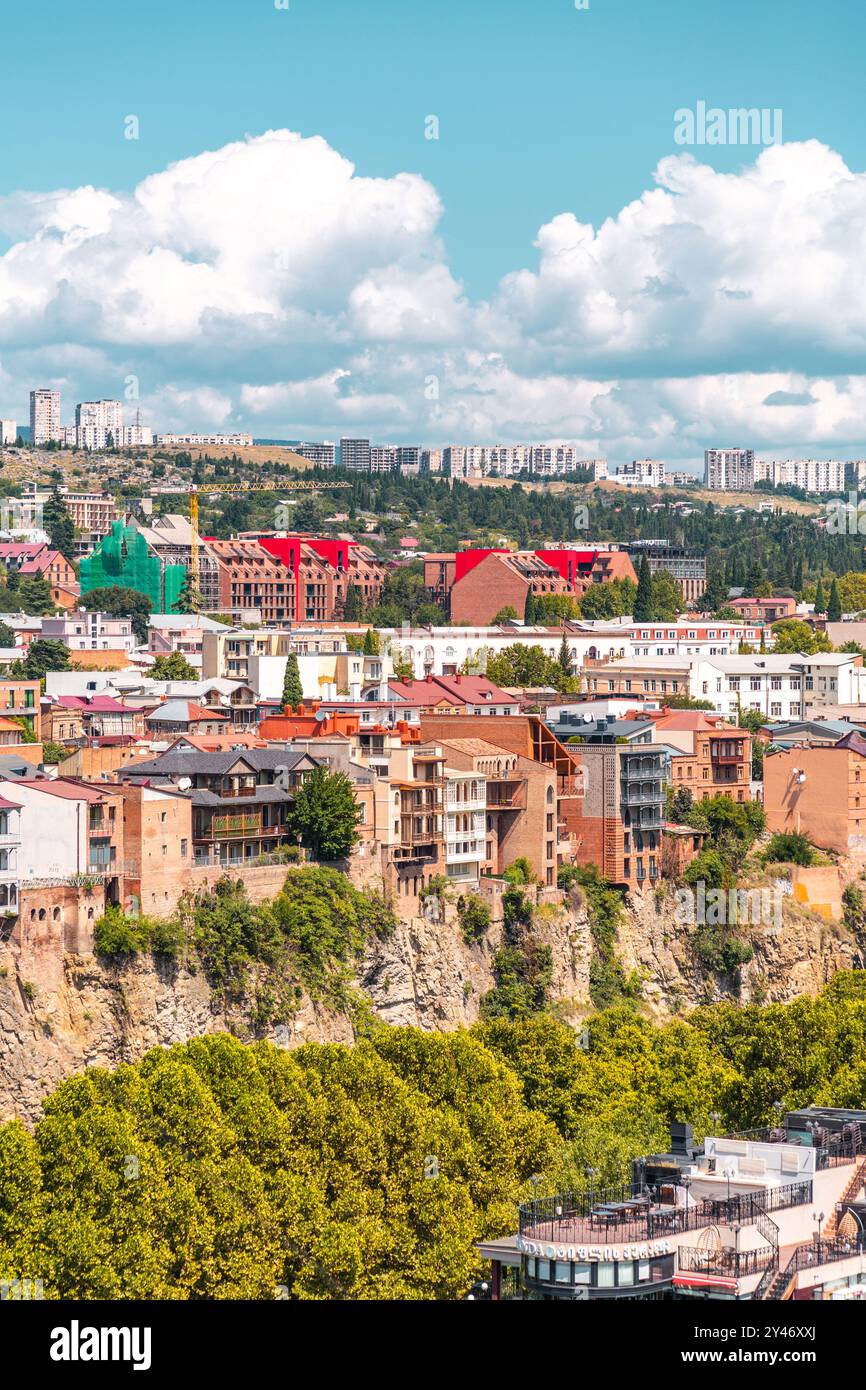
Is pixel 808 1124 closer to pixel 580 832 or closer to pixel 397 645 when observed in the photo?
pixel 580 832

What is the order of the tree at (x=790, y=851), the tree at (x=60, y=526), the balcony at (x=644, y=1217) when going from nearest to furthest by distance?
the balcony at (x=644, y=1217) < the tree at (x=790, y=851) < the tree at (x=60, y=526)

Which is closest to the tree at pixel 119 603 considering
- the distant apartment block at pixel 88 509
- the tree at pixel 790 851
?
the distant apartment block at pixel 88 509

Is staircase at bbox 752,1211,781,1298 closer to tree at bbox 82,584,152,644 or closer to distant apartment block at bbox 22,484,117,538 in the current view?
tree at bbox 82,584,152,644

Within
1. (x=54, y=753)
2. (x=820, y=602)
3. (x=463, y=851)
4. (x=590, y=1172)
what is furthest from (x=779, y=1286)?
(x=820, y=602)

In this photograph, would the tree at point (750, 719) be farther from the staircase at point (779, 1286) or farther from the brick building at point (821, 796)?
the staircase at point (779, 1286)

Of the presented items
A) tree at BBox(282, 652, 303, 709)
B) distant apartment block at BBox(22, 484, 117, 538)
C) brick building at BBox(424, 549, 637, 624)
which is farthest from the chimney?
distant apartment block at BBox(22, 484, 117, 538)
